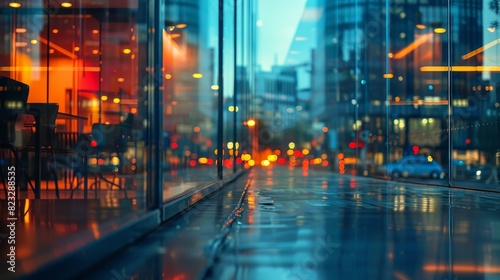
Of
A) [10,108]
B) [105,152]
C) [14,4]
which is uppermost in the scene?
[14,4]

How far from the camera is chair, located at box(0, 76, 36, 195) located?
19.1ft

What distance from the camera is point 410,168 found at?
23.5 metres

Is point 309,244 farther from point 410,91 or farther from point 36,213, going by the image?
point 410,91

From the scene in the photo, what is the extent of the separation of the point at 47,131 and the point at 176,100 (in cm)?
178

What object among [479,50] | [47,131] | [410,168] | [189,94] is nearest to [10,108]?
[47,131]

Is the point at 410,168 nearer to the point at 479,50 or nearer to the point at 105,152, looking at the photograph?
the point at 479,50

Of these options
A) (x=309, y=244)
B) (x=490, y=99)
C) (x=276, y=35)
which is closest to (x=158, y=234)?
(x=309, y=244)

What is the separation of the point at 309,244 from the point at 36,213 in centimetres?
295

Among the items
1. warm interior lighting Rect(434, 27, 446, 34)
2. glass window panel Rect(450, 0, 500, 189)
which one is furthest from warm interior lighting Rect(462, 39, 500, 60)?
warm interior lighting Rect(434, 27, 446, 34)

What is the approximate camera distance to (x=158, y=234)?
5156 mm

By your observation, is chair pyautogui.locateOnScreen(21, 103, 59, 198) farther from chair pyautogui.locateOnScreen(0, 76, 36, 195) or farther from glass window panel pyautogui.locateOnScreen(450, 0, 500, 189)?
glass window panel pyautogui.locateOnScreen(450, 0, 500, 189)

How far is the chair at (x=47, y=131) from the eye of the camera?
22.4 feet

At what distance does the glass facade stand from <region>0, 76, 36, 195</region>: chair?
26 millimetres

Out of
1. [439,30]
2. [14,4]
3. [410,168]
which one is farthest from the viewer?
[410,168]
